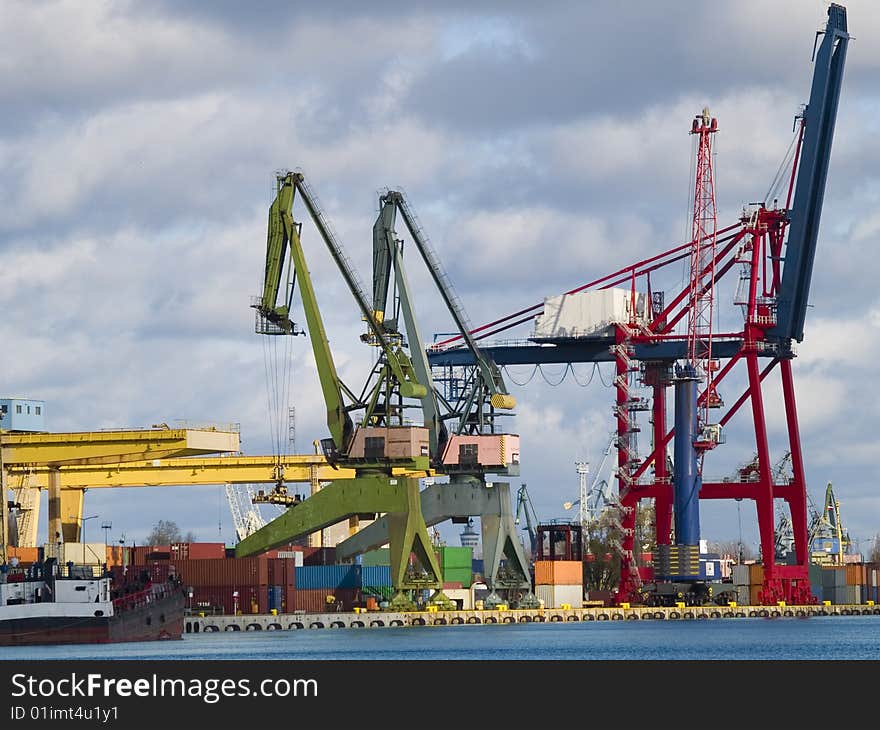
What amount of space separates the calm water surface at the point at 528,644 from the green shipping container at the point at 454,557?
14.5 m

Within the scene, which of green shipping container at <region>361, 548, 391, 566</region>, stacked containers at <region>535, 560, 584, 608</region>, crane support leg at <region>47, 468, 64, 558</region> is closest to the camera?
crane support leg at <region>47, 468, 64, 558</region>

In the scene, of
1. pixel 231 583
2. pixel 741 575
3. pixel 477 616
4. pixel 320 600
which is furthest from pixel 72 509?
pixel 741 575

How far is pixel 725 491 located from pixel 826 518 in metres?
77.8

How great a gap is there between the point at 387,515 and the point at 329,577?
27.2 ft

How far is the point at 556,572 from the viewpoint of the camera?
4530 inches

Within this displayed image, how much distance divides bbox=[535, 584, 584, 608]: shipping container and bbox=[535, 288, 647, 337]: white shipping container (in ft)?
49.5

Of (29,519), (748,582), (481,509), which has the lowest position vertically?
(748,582)

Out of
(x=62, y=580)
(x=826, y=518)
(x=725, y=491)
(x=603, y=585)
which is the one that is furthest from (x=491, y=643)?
(x=826, y=518)

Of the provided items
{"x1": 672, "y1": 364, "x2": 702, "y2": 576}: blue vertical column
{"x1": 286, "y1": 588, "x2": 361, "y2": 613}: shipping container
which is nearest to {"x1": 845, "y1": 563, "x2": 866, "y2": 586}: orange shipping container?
{"x1": 672, "y1": 364, "x2": 702, "y2": 576}: blue vertical column

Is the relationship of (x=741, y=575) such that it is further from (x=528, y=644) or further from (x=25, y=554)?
(x=25, y=554)

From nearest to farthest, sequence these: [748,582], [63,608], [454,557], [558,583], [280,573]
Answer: [63,608] → [280,573] → [558,583] → [748,582] → [454,557]

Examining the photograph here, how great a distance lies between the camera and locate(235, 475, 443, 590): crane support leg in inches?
3922

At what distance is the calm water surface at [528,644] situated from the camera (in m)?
73.3

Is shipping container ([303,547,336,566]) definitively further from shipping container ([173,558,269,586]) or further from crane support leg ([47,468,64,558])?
crane support leg ([47,468,64,558])
